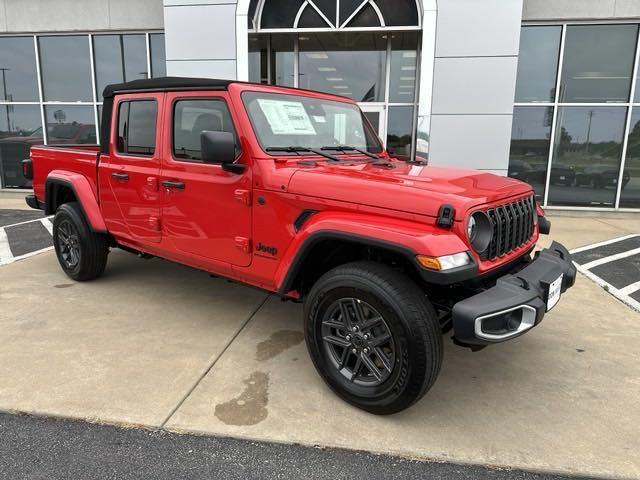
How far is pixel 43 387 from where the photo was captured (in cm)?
298

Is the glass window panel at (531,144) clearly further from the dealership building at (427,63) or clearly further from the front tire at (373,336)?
the front tire at (373,336)

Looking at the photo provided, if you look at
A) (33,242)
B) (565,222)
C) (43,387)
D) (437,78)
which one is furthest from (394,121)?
(43,387)

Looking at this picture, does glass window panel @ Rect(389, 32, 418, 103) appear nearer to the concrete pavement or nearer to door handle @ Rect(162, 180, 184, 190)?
the concrete pavement

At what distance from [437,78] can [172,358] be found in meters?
7.40

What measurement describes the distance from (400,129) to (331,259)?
25.4 ft

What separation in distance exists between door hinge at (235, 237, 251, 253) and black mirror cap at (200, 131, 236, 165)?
0.58 m

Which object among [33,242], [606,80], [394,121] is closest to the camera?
[33,242]

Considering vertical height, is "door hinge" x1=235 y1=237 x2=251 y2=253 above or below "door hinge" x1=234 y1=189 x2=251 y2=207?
below

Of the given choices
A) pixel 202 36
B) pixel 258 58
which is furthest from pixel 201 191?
pixel 258 58

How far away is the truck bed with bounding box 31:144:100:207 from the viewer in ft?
15.1

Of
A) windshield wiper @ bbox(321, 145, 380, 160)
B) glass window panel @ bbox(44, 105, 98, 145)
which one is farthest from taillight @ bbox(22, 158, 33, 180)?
glass window panel @ bbox(44, 105, 98, 145)

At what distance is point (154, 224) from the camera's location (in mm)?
3977

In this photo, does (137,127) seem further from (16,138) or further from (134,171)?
(16,138)

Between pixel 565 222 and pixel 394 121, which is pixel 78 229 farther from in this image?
pixel 565 222
